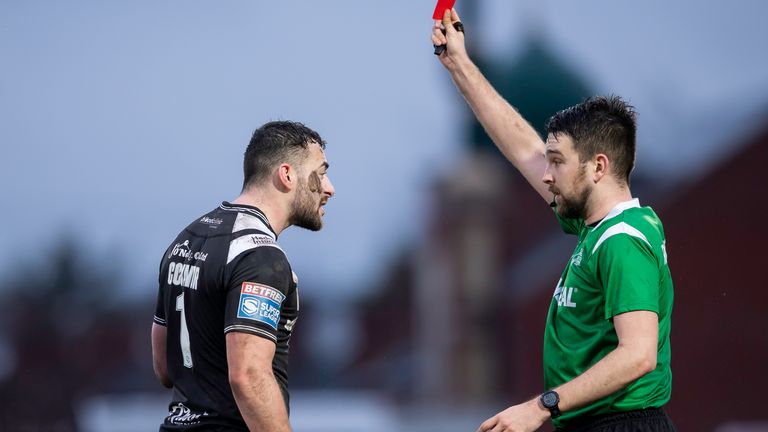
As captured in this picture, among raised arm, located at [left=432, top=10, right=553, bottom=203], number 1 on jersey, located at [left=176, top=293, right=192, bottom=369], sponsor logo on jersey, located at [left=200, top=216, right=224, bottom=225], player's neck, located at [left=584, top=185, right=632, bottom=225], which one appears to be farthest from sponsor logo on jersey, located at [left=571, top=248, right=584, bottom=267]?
number 1 on jersey, located at [left=176, top=293, right=192, bottom=369]

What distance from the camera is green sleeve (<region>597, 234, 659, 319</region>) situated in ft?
9.38

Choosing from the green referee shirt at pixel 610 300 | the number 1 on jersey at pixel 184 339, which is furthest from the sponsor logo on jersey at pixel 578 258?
the number 1 on jersey at pixel 184 339

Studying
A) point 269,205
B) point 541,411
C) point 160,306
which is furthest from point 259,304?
point 541,411

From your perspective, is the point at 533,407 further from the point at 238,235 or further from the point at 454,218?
the point at 454,218

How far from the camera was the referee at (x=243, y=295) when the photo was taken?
2994 mm

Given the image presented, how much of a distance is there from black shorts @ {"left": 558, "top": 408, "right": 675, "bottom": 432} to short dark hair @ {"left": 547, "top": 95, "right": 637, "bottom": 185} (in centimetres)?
73

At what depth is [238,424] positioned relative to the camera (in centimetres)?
315

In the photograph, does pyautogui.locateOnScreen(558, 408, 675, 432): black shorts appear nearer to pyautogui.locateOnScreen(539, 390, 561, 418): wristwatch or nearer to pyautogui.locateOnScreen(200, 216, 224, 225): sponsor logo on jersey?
pyautogui.locateOnScreen(539, 390, 561, 418): wristwatch

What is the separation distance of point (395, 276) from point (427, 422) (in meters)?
2.94

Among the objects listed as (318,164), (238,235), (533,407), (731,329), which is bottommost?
(533,407)

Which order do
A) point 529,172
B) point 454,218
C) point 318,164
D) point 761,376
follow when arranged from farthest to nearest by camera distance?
point 454,218 < point 761,376 < point 529,172 < point 318,164

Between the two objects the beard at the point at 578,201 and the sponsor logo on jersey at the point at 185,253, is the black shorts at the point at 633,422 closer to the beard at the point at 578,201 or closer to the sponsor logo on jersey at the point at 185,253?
the beard at the point at 578,201

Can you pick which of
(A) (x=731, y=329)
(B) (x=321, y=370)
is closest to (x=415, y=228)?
(B) (x=321, y=370)

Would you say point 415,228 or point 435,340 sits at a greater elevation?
point 415,228
